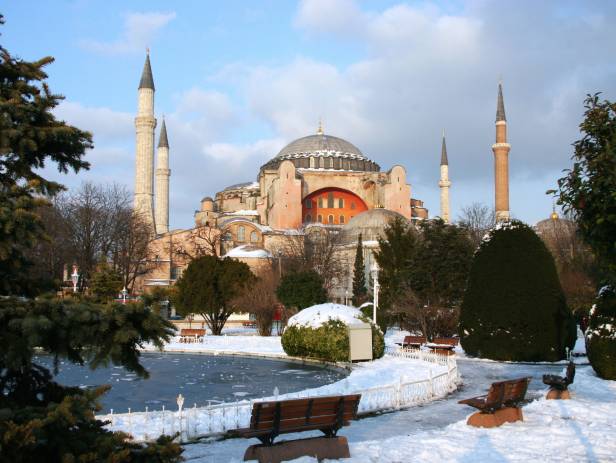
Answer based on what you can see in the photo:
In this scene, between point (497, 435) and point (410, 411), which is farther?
point (410, 411)

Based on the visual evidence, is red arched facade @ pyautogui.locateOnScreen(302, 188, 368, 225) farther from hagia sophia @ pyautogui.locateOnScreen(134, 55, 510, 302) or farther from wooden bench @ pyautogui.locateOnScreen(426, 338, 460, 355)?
wooden bench @ pyautogui.locateOnScreen(426, 338, 460, 355)

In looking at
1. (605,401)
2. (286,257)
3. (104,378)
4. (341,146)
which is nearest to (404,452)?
(605,401)

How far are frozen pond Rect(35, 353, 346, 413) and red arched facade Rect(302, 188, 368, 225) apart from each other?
41276 mm

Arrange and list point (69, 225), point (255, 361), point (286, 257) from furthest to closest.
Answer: point (286, 257), point (69, 225), point (255, 361)

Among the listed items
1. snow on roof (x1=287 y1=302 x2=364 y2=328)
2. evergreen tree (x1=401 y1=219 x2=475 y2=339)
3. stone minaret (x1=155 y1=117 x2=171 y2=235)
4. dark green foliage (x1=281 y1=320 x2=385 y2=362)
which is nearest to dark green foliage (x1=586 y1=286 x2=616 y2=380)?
dark green foliage (x1=281 y1=320 x2=385 y2=362)

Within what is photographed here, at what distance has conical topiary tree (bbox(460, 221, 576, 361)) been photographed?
1543 cm

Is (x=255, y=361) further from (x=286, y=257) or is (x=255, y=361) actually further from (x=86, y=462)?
(x=286, y=257)

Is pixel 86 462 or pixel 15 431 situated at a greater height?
pixel 15 431

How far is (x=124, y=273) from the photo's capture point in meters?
35.5

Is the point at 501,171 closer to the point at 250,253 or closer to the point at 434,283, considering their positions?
the point at 250,253

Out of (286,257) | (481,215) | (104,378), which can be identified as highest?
(481,215)

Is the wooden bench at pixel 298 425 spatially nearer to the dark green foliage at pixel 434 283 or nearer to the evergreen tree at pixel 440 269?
the dark green foliage at pixel 434 283

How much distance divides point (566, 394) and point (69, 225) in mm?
27666

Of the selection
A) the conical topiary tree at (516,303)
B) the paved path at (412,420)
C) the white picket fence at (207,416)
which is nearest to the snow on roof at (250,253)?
the conical topiary tree at (516,303)
